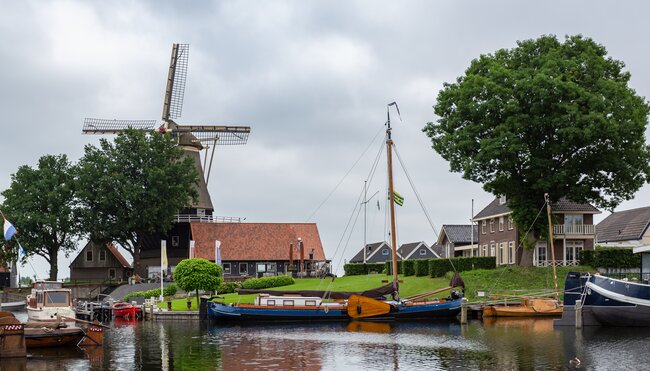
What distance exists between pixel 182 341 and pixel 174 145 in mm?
60060

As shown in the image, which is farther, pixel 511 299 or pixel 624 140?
pixel 624 140

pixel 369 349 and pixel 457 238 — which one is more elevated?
pixel 457 238

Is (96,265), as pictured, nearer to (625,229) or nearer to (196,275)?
(196,275)

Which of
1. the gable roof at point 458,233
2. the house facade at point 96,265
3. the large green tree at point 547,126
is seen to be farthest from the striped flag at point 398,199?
the house facade at point 96,265

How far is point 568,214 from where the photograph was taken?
269 feet

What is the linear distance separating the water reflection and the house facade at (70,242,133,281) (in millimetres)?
56510

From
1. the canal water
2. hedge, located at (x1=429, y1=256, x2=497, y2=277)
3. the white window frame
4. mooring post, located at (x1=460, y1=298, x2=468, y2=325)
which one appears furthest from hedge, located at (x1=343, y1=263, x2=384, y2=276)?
the canal water

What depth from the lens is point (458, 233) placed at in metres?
108

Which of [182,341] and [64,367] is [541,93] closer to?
[182,341]

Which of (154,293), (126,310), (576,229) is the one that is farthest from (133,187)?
(576,229)

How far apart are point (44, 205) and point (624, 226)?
66596 mm

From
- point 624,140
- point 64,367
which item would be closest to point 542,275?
point 624,140

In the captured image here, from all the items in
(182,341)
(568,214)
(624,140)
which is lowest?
(182,341)

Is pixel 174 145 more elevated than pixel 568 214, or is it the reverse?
pixel 174 145
